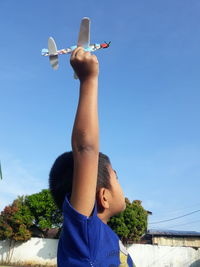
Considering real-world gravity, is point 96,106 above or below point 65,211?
above

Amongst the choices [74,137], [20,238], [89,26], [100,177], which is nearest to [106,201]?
[100,177]

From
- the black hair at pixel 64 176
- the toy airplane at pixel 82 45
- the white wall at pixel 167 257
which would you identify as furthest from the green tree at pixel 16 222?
the black hair at pixel 64 176

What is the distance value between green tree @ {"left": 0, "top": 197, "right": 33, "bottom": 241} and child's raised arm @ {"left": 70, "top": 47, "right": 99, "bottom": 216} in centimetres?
2807

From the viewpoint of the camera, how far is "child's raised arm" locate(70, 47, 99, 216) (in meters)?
1.30

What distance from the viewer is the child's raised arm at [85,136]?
4.27 ft

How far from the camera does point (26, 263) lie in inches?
1068

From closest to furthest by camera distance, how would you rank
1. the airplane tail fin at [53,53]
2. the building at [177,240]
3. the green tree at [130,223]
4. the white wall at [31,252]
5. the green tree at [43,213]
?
1. the airplane tail fin at [53,53]
2. the green tree at [130,223]
3. the white wall at [31,252]
4. the green tree at [43,213]
5. the building at [177,240]

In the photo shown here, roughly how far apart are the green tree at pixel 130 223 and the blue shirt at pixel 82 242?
2558 cm

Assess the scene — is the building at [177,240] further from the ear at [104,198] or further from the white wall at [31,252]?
the ear at [104,198]

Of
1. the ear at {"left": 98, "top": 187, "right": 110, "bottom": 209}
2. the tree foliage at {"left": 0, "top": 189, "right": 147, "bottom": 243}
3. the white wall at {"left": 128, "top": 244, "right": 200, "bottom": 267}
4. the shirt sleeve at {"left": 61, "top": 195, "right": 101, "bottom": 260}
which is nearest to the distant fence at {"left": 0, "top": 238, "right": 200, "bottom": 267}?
the white wall at {"left": 128, "top": 244, "right": 200, "bottom": 267}

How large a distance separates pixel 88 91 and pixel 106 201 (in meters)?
0.59

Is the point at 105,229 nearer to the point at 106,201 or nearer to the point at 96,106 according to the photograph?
the point at 106,201

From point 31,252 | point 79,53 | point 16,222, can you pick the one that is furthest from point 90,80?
point 31,252

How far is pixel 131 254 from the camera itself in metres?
27.1
